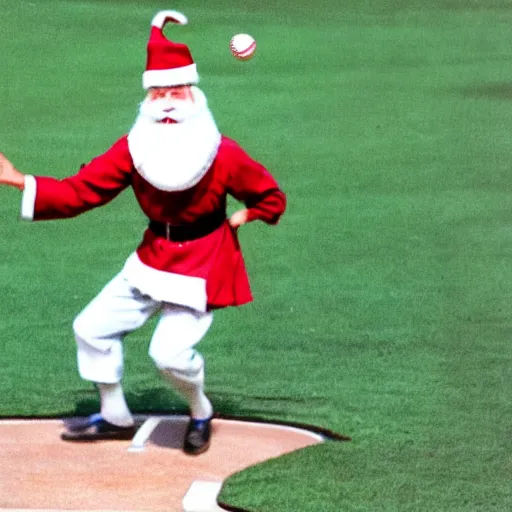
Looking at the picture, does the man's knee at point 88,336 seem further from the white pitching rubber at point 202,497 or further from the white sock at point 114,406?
the white pitching rubber at point 202,497

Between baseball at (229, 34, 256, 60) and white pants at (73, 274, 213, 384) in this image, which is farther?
baseball at (229, 34, 256, 60)

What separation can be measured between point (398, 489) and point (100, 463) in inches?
49.9

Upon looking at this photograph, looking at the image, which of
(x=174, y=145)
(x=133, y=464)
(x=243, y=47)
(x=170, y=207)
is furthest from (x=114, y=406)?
(x=243, y=47)

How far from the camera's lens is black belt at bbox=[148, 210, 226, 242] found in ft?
17.6

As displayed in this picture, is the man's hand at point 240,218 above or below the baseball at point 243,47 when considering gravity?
below

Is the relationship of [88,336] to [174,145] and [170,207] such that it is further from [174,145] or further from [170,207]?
[174,145]

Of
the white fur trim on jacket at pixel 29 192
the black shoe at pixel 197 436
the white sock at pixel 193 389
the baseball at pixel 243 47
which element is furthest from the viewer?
the baseball at pixel 243 47

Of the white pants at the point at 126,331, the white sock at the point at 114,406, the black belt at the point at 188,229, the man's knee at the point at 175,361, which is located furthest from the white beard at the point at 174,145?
the white sock at the point at 114,406

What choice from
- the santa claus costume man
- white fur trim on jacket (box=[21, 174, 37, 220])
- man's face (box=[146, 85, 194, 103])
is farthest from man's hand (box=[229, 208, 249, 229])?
white fur trim on jacket (box=[21, 174, 37, 220])

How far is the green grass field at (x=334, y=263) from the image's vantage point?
5633mm

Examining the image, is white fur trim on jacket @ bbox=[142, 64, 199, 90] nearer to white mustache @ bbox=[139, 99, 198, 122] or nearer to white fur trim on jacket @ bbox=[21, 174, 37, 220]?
white mustache @ bbox=[139, 99, 198, 122]

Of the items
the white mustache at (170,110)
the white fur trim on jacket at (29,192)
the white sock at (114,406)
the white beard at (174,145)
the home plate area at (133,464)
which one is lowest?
the home plate area at (133,464)

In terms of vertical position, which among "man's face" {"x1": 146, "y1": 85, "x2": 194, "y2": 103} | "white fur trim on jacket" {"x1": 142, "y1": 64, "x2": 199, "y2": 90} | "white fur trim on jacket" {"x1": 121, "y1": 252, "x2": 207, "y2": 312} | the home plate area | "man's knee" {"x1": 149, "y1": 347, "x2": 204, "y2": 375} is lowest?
the home plate area

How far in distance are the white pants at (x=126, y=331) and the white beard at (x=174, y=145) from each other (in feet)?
1.81
